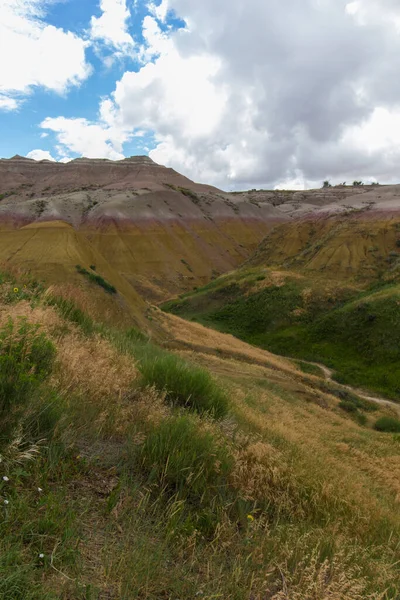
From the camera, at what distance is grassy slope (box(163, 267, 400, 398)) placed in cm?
2791

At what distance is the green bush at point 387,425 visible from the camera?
57.9 ft

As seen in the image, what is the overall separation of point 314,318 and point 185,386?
31793mm

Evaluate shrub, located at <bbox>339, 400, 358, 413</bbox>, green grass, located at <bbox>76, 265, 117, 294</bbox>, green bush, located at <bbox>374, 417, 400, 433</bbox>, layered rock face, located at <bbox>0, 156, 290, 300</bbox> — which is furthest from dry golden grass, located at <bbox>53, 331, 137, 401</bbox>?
layered rock face, located at <bbox>0, 156, 290, 300</bbox>

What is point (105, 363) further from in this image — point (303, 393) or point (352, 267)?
point (352, 267)

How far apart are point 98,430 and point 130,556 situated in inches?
63.0

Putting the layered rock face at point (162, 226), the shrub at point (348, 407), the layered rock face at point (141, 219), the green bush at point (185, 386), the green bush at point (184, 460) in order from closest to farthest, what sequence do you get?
the green bush at point (184, 460)
the green bush at point (185, 386)
the shrub at point (348, 407)
the layered rock face at point (162, 226)
the layered rock face at point (141, 219)

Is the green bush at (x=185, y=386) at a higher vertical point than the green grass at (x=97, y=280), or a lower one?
lower

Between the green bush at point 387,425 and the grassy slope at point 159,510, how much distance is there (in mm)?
14607

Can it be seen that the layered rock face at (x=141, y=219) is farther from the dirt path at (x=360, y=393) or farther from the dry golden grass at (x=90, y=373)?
the dry golden grass at (x=90, y=373)

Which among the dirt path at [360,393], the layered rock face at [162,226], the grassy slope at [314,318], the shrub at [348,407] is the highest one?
the layered rock face at [162,226]

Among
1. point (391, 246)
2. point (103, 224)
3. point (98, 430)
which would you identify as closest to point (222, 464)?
point (98, 430)

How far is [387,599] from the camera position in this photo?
2570 mm

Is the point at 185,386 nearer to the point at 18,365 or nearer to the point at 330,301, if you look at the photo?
the point at 18,365

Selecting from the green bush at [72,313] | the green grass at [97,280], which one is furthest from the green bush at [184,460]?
the green grass at [97,280]
